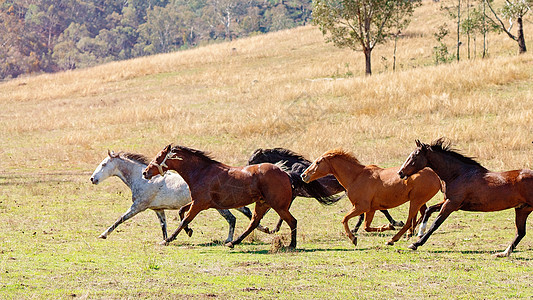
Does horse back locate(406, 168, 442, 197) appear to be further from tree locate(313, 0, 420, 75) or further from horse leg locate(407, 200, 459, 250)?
tree locate(313, 0, 420, 75)

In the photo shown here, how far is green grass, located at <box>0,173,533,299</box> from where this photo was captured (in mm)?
7777

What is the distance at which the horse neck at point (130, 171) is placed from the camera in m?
12.5

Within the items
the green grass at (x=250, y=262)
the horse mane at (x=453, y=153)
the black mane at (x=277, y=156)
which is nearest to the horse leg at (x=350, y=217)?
the green grass at (x=250, y=262)

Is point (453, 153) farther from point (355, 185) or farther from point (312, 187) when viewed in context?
point (312, 187)

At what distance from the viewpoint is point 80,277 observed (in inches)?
334

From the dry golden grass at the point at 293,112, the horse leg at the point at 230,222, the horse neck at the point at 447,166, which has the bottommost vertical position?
the dry golden grass at the point at 293,112

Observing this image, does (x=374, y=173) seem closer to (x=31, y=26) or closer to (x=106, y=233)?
(x=106, y=233)

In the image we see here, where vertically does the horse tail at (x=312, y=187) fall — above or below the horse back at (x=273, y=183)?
below

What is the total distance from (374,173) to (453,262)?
8.31 ft

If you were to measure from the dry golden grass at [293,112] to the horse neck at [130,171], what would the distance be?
9615 mm

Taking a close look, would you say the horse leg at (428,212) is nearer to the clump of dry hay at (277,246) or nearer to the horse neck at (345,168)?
the horse neck at (345,168)

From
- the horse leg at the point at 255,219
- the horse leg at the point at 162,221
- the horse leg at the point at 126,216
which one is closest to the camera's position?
the horse leg at the point at 255,219

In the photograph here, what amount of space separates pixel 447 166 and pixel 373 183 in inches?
52.5

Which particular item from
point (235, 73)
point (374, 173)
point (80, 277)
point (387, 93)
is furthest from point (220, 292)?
point (235, 73)
